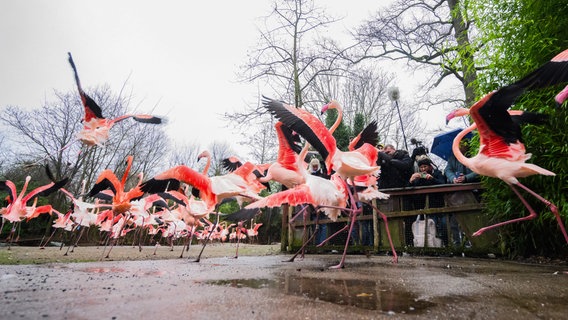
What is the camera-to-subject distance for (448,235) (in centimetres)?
507

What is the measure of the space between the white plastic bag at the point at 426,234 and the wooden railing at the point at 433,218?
5 centimetres

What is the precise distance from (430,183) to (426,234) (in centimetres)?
105

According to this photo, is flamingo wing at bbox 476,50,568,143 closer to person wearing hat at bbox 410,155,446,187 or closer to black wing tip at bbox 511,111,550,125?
black wing tip at bbox 511,111,550,125

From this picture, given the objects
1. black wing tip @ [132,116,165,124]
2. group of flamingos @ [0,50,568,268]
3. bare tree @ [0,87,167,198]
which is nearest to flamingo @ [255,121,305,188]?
group of flamingos @ [0,50,568,268]

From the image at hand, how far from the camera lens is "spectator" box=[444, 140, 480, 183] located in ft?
17.2

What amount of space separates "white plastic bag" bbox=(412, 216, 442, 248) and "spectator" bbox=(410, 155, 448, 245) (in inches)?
4.2

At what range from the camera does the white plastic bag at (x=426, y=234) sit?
5.28 meters

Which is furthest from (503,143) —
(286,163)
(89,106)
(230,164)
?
(89,106)

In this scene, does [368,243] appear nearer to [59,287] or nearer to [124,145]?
[59,287]

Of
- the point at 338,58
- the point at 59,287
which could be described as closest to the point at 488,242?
the point at 59,287

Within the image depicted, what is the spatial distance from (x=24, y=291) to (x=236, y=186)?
2.70 m

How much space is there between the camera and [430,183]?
5.78 m

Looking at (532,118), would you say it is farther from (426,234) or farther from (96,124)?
(96,124)

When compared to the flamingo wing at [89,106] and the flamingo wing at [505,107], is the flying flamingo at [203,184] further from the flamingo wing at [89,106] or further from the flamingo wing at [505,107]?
the flamingo wing at [505,107]
